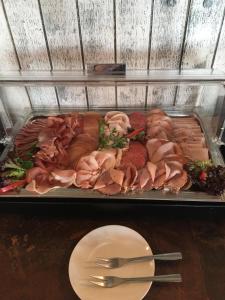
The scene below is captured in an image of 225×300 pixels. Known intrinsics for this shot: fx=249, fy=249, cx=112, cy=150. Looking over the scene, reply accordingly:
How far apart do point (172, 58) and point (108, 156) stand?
0.46m

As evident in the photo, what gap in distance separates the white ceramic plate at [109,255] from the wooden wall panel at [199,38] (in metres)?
0.53

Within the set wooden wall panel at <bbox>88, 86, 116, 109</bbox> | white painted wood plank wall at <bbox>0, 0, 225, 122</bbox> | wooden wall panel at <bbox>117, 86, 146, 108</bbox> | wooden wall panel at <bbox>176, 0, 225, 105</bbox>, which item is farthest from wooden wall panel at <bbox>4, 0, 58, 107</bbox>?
wooden wall panel at <bbox>176, 0, 225, 105</bbox>

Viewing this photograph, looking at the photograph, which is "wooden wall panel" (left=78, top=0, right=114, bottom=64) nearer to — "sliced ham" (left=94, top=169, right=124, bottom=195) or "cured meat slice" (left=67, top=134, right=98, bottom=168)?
"cured meat slice" (left=67, top=134, right=98, bottom=168)

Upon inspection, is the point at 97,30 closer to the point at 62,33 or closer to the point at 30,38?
the point at 62,33

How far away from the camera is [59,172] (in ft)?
2.42

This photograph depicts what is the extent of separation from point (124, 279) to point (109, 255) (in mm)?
74

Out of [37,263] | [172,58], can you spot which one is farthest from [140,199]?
[172,58]

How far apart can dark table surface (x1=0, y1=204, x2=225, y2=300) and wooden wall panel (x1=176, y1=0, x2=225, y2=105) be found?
0.43 meters

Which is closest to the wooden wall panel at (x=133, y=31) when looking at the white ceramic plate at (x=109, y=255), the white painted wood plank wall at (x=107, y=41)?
the white painted wood plank wall at (x=107, y=41)

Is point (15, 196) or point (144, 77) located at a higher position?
point (144, 77)

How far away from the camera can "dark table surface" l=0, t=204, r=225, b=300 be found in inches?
24.0

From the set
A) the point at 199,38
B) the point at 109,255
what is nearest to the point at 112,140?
the point at 109,255

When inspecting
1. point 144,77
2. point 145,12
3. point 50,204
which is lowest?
point 50,204

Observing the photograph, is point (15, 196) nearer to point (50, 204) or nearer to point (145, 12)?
point (50, 204)
